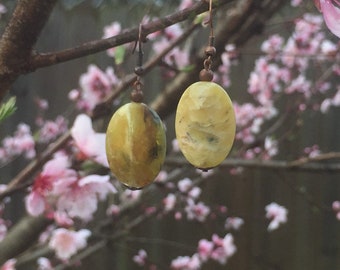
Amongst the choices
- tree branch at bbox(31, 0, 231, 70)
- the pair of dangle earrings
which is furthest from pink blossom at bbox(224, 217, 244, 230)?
the pair of dangle earrings

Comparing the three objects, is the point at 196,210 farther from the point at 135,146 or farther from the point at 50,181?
the point at 135,146

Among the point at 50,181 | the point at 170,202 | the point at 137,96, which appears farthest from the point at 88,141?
the point at 170,202

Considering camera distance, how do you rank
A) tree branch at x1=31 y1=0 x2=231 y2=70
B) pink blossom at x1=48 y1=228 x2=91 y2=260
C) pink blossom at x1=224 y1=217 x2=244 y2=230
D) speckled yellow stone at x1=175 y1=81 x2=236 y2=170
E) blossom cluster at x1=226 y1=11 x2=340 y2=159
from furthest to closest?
pink blossom at x1=224 y1=217 x2=244 y2=230, blossom cluster at x1=226 y1=11 x2=340 y2=159, pink blossom at x1=48 y1=228 x2=91 y2=260, tree branch at x1=31 y1=0 x2=231 y2=70, speckled yellow stone at x1=175 y1=81 x2=236 y2=170

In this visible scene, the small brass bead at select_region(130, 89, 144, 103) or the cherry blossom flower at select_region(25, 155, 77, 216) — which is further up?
the small brass bead at select_region(130, 89, 144, 103)

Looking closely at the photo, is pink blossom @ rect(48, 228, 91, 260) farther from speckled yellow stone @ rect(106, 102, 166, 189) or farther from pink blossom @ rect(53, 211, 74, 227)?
speckled yellow stone @ rect(106, 102, 166, 189)

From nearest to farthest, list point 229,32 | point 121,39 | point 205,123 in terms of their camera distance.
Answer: point 205,123, point 121,39, point 229,32

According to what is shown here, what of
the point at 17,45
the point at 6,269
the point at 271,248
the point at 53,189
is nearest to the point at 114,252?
the point at 271,248
